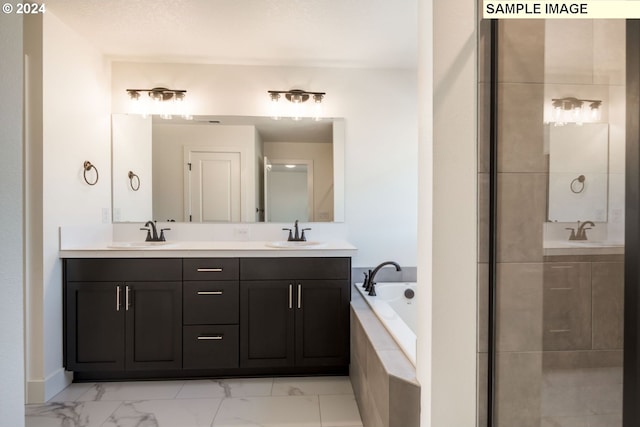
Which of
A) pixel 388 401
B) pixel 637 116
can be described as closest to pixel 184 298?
pixel 388 401

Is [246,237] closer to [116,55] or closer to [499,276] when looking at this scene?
[116,55]

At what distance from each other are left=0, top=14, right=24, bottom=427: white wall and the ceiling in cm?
124

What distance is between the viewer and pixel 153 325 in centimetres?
215

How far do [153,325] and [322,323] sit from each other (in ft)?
3.94

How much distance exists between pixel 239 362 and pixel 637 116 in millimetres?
2359

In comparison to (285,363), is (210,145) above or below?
above

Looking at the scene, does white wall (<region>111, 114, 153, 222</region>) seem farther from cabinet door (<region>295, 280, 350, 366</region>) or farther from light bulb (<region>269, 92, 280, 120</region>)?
cabinet door (<region>295, 280, 350, 366</region>)

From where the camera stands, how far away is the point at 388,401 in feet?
3.91

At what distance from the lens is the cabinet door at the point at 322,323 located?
220 centimetres

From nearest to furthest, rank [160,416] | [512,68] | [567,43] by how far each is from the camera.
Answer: [567,43]
[512,68]
[160,416]

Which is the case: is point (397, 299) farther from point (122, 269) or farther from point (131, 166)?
point (131, 166)

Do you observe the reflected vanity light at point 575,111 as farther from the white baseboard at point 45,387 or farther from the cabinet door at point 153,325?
the white baseboard at point 45,387

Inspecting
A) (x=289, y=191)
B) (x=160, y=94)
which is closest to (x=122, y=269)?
(x=289, y=191)

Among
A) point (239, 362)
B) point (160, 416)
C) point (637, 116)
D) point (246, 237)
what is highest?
point (637, 116)
